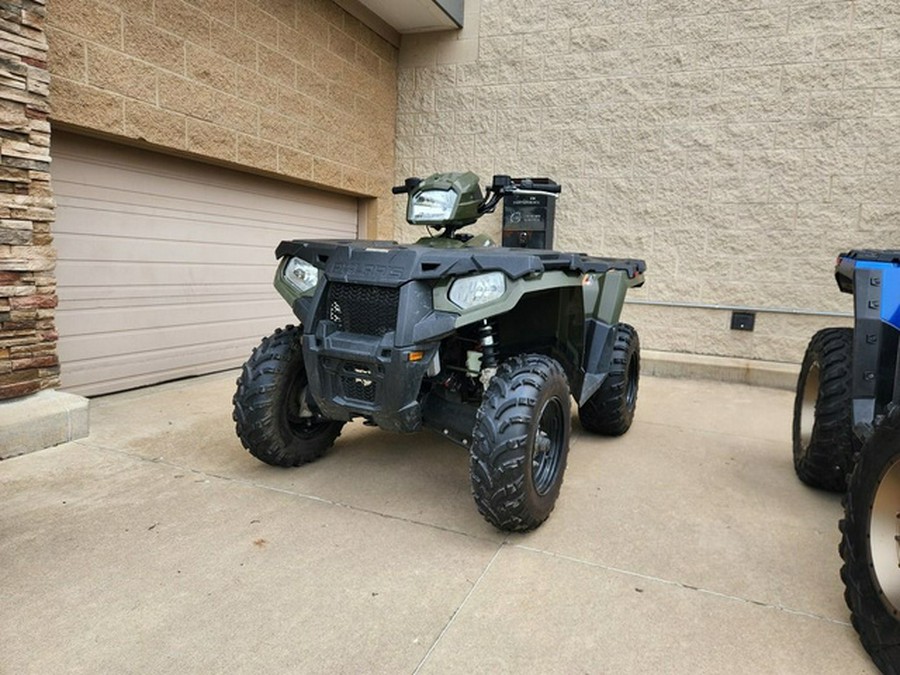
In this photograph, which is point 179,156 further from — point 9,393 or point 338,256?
point 338,256

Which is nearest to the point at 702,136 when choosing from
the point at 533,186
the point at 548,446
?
the point at 533,186

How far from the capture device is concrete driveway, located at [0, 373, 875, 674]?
1.73 metres

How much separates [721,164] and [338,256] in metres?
5.26

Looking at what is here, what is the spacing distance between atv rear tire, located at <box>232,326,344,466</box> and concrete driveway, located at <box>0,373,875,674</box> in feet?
0.54

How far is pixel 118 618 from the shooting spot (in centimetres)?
183

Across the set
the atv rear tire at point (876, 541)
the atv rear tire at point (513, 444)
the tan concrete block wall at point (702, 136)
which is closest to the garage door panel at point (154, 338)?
the tan concrete block wall at point (702, 136)

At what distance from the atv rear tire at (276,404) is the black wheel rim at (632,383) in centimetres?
217

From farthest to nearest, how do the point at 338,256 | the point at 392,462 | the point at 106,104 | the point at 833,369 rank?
the point at 106,104, the point at 392,462, the point at 833,369, the point at 338,256

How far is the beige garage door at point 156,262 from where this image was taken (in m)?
4.22

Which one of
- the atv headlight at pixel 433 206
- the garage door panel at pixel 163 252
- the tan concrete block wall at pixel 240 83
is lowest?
the garage door panel at pixel 163 252

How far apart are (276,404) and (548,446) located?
4.40 ft

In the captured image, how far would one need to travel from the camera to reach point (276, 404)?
282 centimetres

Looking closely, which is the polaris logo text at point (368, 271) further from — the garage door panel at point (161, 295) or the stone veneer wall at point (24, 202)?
the garage door panel at point (161, 295)

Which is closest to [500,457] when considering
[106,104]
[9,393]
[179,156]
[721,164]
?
[9,393]
